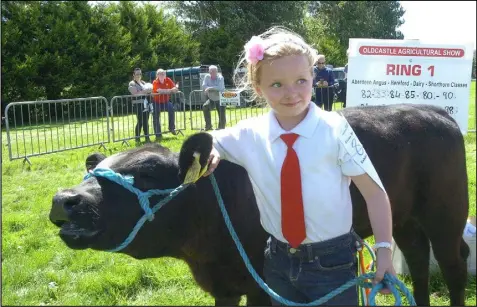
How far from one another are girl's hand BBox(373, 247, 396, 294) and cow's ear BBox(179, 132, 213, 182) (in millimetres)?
879

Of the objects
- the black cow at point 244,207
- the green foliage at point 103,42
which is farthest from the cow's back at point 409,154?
the green foliage at point 103,42

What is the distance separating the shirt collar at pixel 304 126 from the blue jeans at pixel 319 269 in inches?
19.1

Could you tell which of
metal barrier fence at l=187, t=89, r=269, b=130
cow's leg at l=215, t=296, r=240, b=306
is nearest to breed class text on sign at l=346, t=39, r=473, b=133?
cow's leg at l=215, t=296, r=240, b=306

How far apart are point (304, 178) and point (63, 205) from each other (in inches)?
41.8

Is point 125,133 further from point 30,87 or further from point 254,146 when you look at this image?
point 254,146

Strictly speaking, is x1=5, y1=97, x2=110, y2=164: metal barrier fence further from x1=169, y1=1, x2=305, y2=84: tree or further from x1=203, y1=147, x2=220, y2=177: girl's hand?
x1=169, y1=1, x2=305, y2=84: tree

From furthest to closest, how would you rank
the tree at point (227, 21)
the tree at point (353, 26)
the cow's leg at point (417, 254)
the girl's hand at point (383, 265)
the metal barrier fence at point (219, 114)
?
the tree at point (227, 21), the tree at point (353, 26), the metal barrier fence at point (219, 114), the cow's leg at point (417, 254), the girl's hand at point (383, 265)

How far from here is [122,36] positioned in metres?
20.4

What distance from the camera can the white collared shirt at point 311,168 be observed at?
201 cm

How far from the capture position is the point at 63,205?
6.98 feet

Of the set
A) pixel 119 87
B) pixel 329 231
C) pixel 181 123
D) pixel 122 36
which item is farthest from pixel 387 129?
pixel 122 36

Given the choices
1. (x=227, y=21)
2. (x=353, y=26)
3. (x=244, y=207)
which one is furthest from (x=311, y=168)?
(x=227, y=21)

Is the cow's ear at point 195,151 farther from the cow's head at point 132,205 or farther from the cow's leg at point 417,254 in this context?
the cow's leg at point 417,254

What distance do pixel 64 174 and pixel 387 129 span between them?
20.6 ft
